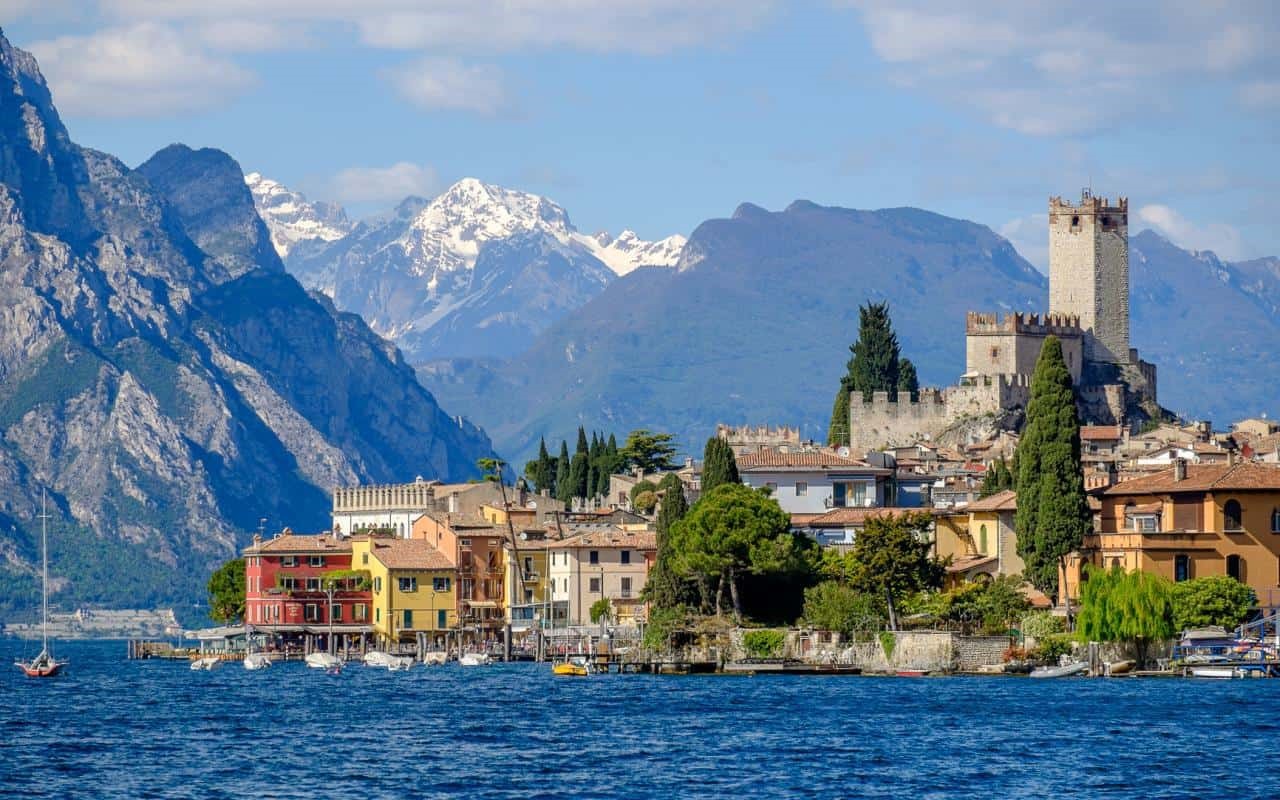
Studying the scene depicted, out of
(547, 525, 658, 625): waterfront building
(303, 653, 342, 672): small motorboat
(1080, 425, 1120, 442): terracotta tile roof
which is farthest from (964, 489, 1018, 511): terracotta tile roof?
(1080, 425, 1120, 442): terracotta tile roof

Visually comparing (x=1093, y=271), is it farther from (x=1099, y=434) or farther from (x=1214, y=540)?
(x=1214, y=540)

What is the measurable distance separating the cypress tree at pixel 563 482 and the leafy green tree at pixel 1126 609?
79123 millimetres

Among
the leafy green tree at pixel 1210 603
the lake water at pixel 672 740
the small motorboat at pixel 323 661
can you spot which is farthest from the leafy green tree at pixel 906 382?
the leafy green tree at pixel 1210 603

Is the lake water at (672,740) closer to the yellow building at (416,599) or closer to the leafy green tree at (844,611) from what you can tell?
the leafy green tree at (844,611)

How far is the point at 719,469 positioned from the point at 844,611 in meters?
16.8

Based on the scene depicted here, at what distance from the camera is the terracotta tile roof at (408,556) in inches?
6102

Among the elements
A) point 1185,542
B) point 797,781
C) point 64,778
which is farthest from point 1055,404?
point 64,778

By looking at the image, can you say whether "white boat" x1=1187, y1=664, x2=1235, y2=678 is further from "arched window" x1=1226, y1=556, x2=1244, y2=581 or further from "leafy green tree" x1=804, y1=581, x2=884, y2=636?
"leafy green tree" x1=804, y1=581, x2=884, y2=636

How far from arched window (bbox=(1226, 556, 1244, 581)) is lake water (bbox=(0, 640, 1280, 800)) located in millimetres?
9917

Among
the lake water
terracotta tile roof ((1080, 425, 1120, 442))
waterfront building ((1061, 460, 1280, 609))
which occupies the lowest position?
the lake water

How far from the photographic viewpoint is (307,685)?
12206 cm

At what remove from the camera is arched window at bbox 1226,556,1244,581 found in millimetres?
108750

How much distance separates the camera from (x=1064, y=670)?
341ft

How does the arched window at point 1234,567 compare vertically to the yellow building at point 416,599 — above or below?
above
